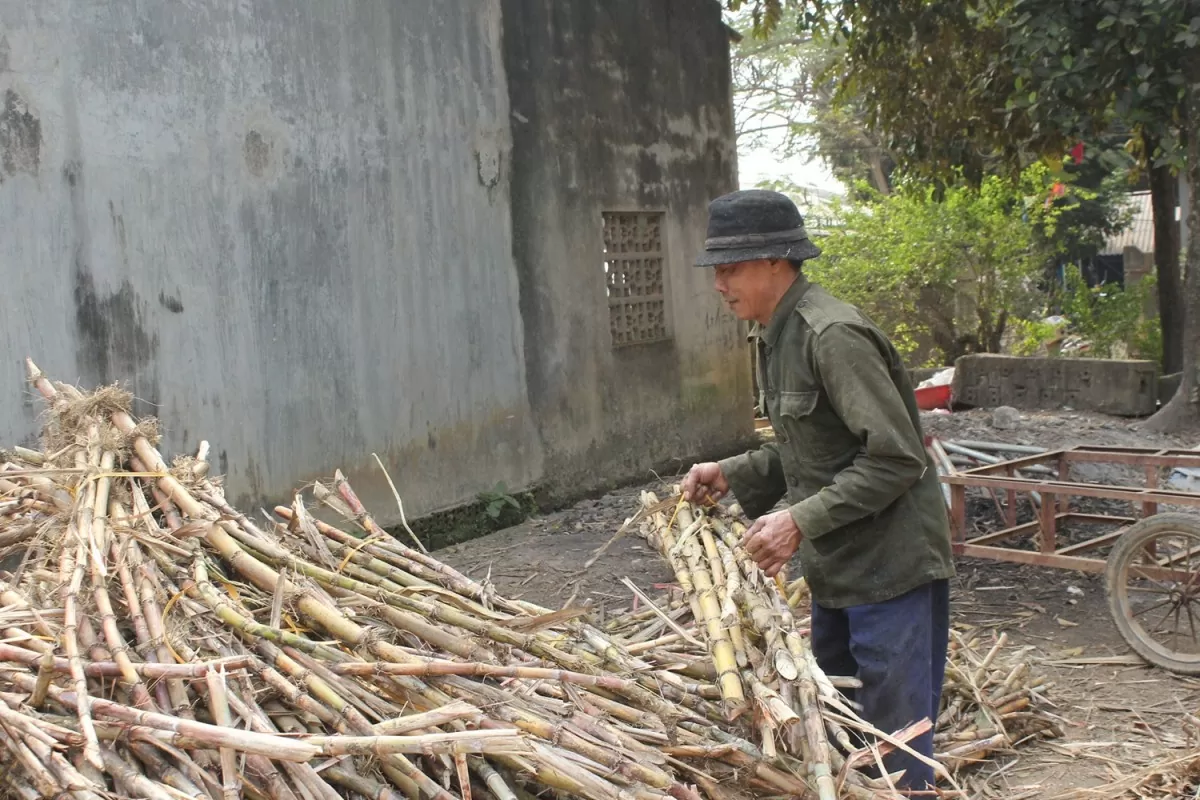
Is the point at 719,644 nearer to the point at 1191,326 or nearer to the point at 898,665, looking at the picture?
the point at 898,665

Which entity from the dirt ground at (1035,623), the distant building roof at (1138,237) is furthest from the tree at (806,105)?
the dirt ground at (1035,623)

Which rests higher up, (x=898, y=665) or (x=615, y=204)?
(x=615, y=204)

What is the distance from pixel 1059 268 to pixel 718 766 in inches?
852

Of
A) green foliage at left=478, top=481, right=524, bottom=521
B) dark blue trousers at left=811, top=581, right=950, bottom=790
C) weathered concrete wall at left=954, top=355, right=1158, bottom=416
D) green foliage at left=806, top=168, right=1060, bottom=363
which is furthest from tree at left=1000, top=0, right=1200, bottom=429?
dark blue trousers at left=811, top=581, right=950, bottom=790

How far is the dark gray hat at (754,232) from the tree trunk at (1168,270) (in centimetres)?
1084

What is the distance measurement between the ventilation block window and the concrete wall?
0.63 ft

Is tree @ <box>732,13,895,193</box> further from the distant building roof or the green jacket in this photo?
the green jacket

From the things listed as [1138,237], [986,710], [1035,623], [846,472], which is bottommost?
[1035,623]

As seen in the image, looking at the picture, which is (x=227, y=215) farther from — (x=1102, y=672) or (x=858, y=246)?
(x=858, y=246)

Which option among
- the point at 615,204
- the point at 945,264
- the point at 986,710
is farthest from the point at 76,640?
the point at 945,264

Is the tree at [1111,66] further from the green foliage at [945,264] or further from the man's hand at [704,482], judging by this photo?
the man's hand at [704,482]

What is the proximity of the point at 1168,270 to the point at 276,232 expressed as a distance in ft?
32.9

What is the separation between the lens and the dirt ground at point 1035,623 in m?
3.70

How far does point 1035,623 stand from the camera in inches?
207
